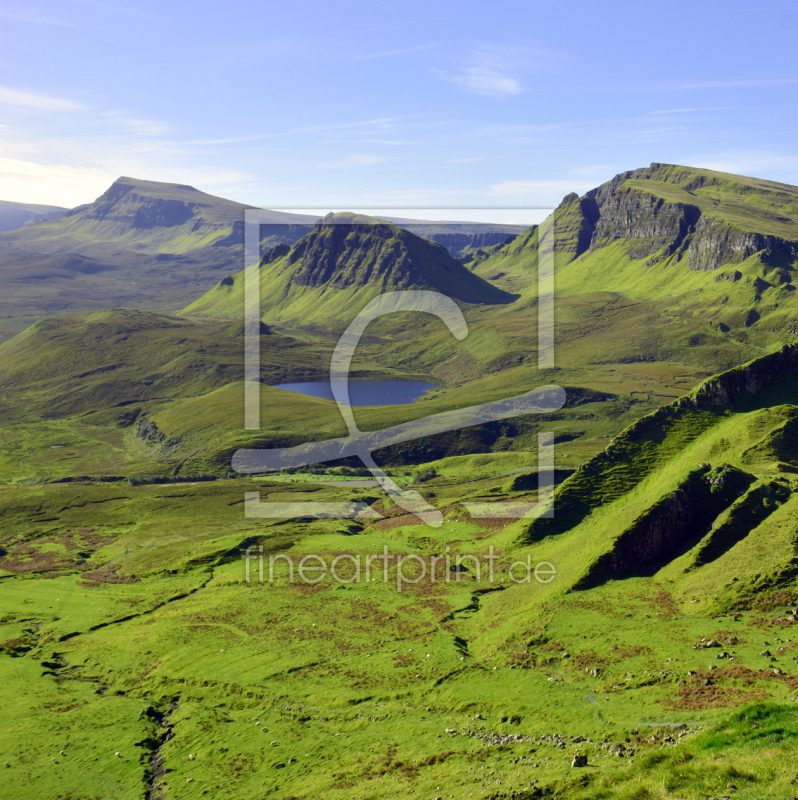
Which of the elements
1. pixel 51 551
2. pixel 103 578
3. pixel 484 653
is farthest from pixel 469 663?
pixel 51 551

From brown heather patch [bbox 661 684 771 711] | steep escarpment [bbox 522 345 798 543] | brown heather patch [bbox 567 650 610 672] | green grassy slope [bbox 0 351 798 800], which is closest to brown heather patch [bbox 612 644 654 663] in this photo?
green grassy slope [bbox 0 351 798 800]

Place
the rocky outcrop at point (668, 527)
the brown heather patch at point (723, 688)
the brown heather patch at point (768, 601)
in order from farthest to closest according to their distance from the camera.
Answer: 1. the rocky outcrop at point (668, 527)
2. the brown heather patch at point (768, 601)
3. the brown heather patch at point (723, 688)

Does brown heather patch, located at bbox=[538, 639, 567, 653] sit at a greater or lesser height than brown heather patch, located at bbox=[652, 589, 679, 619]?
lesser

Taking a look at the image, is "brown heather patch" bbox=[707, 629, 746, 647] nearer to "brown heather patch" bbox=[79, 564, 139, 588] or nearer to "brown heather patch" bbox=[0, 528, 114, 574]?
"brown heather patch" bbox=[79, 564, 139, 588]

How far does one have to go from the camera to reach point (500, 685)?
6538 centimetres

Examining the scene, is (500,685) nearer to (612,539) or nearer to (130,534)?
(612,539)

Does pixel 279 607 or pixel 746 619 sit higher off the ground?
pixel 746 619

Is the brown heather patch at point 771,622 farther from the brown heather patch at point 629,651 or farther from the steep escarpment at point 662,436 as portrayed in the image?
the steep escarpment at point 662,436

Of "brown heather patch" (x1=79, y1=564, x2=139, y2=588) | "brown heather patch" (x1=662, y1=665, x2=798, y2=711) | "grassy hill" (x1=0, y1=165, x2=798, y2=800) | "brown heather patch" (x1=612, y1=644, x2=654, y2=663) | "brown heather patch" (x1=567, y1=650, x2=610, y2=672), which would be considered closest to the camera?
"grassy hill" (x1=0, y1=165, x2=798, y2=800)

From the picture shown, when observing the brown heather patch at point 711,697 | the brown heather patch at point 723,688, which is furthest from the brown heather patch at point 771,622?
the brown heather patch at point 711,697

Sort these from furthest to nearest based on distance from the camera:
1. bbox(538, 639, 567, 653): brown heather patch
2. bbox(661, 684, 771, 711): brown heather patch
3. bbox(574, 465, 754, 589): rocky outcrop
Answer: bbox(574, 465, 754, 589): rocky outcrop < bbox(538, 639, 567, 653): brown heather patch < bbox(661, 684, 771, 711): brown heather patch

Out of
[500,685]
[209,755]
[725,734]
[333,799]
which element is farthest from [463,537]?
[725,734]

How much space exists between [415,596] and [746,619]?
4388 cm

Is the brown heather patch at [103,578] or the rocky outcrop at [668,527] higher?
the rocky outcrop at [668,527]
